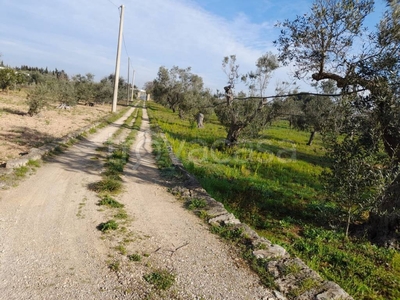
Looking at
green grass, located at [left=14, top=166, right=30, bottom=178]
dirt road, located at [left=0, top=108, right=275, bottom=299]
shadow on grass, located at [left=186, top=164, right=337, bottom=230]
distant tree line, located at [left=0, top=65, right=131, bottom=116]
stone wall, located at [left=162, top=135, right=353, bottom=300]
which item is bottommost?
shadow on grass, located at [left=186, top=164, right=337, bottom=230]

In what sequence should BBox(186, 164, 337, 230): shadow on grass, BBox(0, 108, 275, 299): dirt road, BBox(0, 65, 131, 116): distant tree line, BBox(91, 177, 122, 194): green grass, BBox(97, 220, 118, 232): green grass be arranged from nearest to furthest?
BBox(0, 108, 275, 299): dirt road → BBox(97, 220, 118, 232): green grass → BBox(91, 177, 122, 194): green grass → BBox(186, 164, 337, 230): shadow on grass → BBox(0, 65, 131, 116): distant tree line

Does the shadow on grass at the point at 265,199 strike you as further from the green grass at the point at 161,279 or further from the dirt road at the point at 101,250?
the green grass at the point at 161,279

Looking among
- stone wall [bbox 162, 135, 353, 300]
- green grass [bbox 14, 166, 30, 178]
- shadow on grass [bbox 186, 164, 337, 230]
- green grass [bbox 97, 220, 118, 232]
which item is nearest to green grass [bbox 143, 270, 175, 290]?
stone wall [bbox 162, 135, 353, 300]

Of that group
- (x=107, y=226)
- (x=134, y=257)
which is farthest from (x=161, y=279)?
(x=107, y=226)

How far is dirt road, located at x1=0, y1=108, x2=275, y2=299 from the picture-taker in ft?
11.5

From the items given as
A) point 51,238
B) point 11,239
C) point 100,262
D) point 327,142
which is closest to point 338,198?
point 327,142

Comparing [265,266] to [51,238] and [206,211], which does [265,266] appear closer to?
[206,211]

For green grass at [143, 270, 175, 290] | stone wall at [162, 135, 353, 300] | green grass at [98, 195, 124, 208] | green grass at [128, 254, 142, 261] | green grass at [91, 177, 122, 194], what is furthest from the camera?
green grass at [91, 177, 122, 194]

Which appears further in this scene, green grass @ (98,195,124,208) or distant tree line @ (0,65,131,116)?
distant tree line @ (0,65,131,116)

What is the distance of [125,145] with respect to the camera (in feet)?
45.8

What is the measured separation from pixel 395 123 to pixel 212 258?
205 inches

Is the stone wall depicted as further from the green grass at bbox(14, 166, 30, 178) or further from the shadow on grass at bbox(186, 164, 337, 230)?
the green grass at bbox(14, 166, 30, 178)

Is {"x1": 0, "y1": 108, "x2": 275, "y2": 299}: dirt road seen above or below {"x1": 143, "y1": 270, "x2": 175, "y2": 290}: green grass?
below

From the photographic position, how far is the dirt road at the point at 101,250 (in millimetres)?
3514
